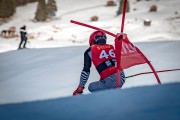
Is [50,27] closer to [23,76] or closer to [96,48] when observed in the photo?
[23,76]

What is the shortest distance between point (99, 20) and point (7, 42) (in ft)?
27.7

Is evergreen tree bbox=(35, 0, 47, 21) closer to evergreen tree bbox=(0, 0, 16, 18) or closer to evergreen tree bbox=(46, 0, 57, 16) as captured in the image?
evergreen tree bbox=(46, 0, 57, 16)

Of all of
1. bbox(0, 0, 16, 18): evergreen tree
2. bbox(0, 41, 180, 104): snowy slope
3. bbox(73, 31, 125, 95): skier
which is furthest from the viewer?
bbox(0, 0, 16, 18): evergreen tree

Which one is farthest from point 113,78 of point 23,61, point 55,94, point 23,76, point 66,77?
point 23,61

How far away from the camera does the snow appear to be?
3.34m

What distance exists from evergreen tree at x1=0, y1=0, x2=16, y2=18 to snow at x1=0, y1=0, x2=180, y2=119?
2.66ft

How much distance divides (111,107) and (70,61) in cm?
683

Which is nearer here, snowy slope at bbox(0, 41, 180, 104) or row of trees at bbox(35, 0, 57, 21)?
snowy slope at bbox(0, 41, 180, 104)

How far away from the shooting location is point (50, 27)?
26062 millimetres

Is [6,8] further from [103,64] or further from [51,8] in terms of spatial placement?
[103,64]

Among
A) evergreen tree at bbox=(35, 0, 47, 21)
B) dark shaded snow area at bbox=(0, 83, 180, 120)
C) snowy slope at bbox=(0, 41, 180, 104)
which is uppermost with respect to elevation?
evergreen tree at bbox=(35, 0, 47, 21)

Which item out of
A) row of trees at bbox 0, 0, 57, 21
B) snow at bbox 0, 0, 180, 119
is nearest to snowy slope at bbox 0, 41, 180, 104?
snow at bbox 0, 0, 180, 119

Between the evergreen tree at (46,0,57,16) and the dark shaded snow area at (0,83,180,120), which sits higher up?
the evergreen tree at (46,0,57,16)

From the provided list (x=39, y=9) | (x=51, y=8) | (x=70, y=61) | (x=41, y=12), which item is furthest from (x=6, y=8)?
(x=70, y=61)
